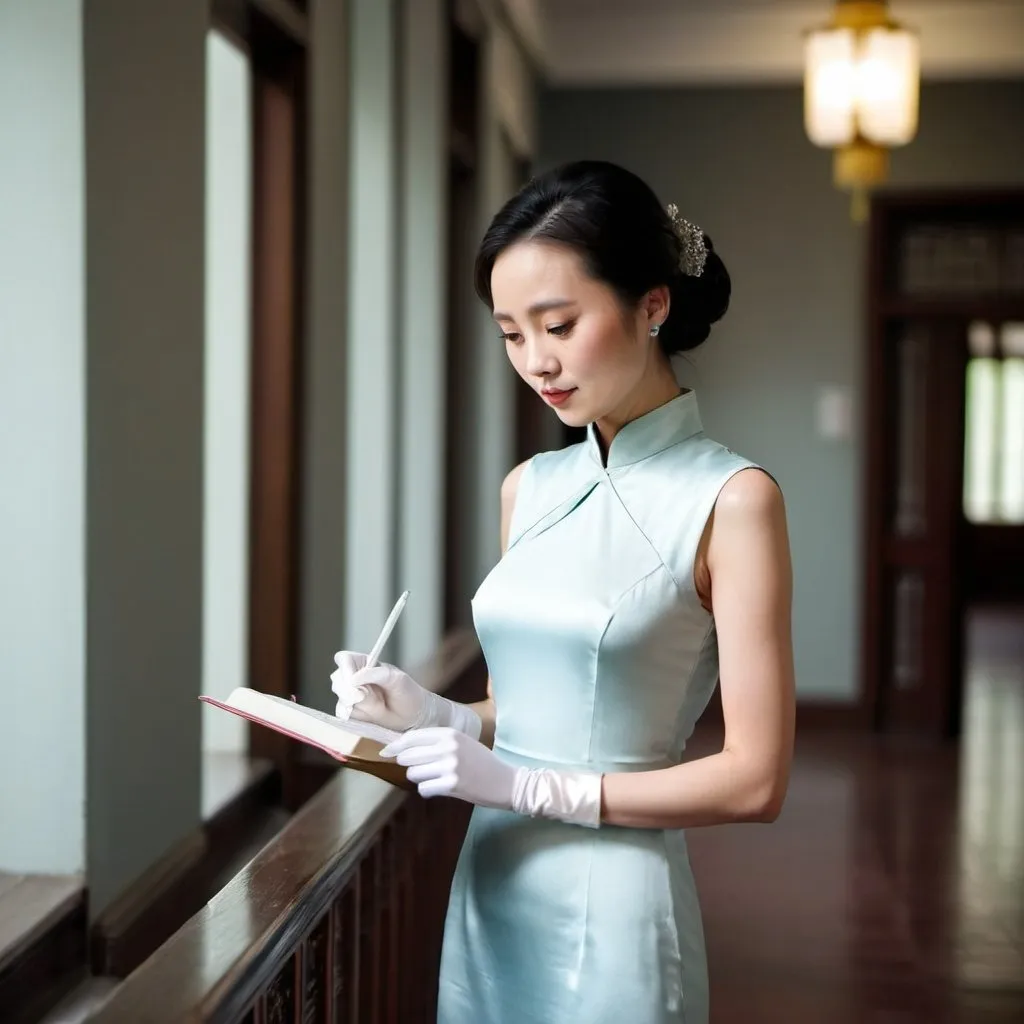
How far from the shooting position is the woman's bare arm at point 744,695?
4.49 feet

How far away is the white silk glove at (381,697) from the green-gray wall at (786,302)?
5.47 metres

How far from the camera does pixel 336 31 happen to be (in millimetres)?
3377

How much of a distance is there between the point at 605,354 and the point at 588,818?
0.45m

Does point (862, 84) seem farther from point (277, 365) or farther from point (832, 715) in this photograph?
point (832, 715)

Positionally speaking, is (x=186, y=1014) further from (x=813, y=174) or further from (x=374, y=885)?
(x=813, y=174)

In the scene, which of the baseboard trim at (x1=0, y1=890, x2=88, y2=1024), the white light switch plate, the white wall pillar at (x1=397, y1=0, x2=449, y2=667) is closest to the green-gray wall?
the white light switch plate

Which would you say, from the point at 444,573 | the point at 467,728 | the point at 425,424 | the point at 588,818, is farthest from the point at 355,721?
the point at 444,573

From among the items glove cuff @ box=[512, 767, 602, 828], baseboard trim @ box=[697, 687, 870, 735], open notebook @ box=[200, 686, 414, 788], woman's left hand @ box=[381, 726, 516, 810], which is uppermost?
open notebook @ box=[200, 686, 414, 788]

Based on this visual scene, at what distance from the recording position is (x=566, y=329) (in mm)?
1425

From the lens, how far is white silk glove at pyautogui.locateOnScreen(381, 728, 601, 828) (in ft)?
4.42

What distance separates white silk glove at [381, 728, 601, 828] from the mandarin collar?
0.34 meters

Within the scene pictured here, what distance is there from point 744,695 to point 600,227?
0.47 metres

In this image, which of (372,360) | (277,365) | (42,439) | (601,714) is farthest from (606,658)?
(372,360)

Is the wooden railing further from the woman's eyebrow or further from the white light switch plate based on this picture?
the white light switch plate
